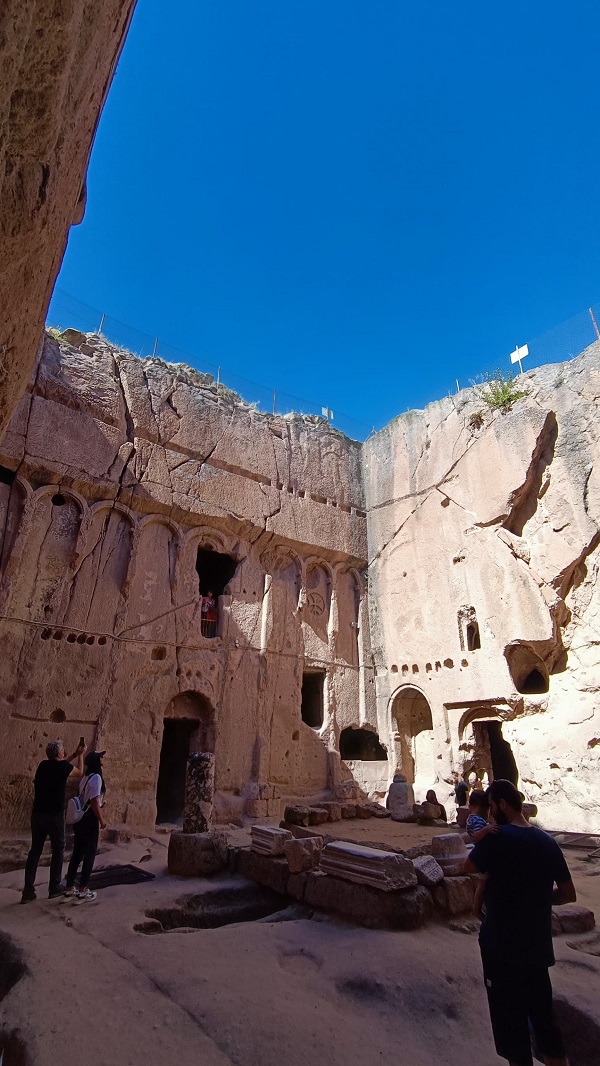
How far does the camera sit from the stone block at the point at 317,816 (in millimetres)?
10102

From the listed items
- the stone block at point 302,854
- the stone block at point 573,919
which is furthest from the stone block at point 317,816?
the stone block at point 573,919

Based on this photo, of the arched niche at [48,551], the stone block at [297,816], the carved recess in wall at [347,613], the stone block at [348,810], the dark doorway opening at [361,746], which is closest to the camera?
the stone block at [297,816]

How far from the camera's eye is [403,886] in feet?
16.7

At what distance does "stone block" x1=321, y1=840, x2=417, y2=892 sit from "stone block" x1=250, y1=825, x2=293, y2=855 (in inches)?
41.6

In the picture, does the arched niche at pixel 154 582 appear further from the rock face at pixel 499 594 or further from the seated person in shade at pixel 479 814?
the seated person in shade at pixel 479 814

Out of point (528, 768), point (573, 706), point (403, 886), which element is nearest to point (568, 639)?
point (573, 706)

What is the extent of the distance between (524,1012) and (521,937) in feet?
1.14

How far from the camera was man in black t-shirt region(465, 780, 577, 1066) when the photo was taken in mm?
2551

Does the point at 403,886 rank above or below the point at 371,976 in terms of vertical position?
above

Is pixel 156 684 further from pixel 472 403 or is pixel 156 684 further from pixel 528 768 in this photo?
pixel 472 403

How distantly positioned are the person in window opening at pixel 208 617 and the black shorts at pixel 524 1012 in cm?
1222

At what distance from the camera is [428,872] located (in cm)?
542

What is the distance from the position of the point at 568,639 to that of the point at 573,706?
1.58 meters

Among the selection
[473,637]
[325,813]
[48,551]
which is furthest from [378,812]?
[48,551]
